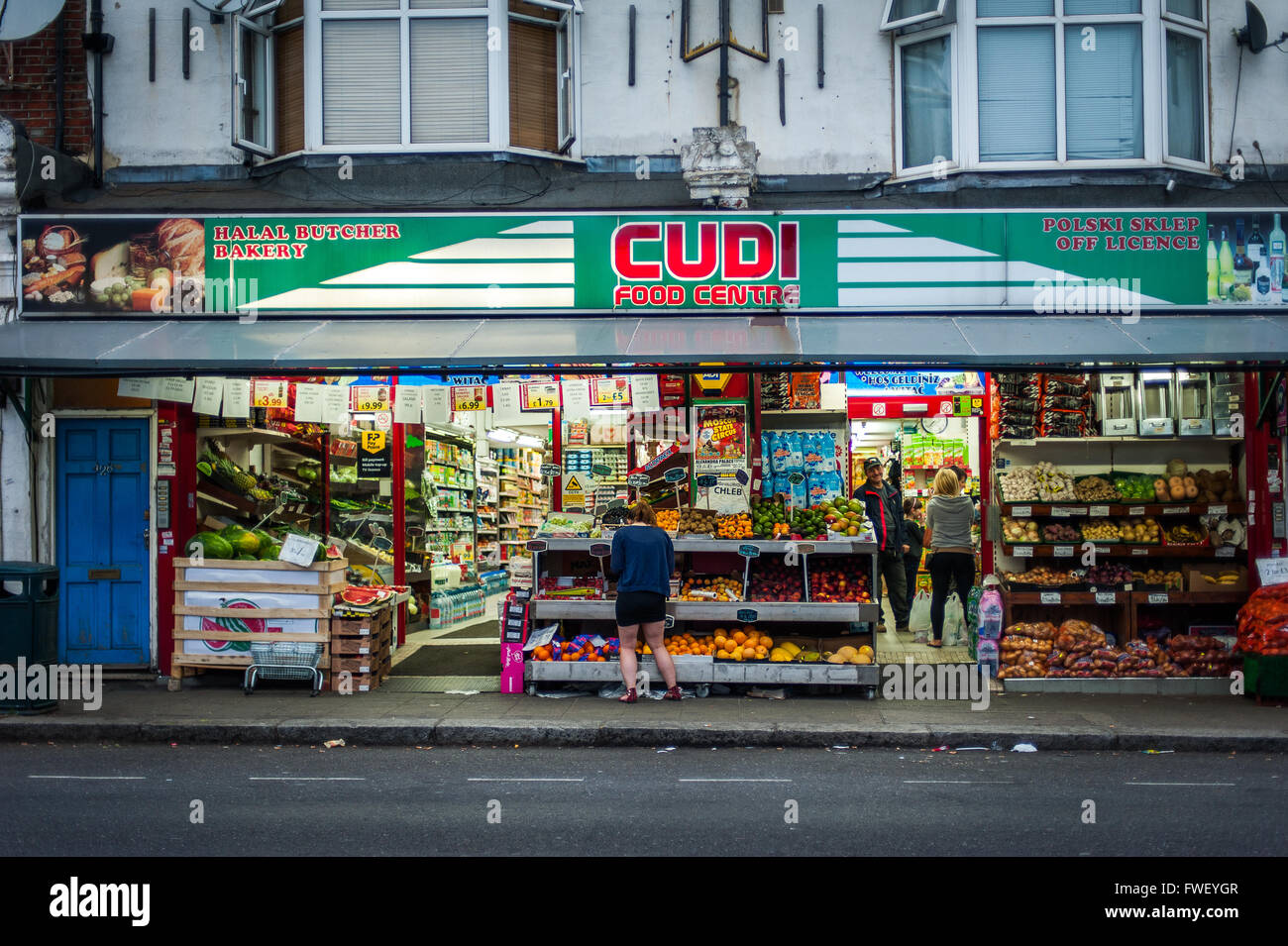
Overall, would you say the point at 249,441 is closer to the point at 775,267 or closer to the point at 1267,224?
the point at 775,267

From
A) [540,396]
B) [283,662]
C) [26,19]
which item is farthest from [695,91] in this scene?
[283,662]

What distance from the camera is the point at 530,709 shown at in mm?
10492

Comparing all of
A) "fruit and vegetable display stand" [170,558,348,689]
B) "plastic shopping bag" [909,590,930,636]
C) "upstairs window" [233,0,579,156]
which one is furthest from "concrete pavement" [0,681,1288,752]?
"upstairs window" [233,0,579,156]

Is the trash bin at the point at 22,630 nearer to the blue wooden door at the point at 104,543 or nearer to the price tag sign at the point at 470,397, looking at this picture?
the blue wooden door at the point at 104,543

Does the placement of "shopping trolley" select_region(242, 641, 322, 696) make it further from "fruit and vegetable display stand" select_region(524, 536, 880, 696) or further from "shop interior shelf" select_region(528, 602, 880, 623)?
"shop interior shelf" select_region(528, 602, 880, 623)

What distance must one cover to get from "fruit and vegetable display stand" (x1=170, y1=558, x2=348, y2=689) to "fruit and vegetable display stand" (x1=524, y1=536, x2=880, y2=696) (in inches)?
86.5

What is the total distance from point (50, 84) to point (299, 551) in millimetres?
6227

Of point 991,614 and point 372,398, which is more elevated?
point 372,398

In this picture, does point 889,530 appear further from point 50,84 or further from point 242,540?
point 50,84

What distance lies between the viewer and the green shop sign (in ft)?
38.5

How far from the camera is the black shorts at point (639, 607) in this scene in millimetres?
10609

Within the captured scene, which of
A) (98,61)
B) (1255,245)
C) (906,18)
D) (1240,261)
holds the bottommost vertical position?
(1240,261)

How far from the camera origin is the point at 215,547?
11734mm

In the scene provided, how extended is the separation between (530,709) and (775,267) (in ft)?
17.3
